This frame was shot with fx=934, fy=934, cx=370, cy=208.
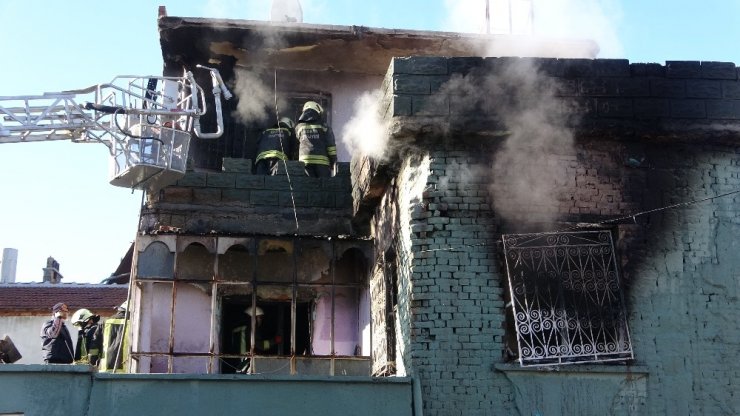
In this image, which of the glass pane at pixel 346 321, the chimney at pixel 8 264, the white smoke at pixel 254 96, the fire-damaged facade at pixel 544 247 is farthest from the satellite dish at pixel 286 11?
the chimney at pixel 8 264

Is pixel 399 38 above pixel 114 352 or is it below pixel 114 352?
above

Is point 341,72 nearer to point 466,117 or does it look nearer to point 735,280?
point 466,117

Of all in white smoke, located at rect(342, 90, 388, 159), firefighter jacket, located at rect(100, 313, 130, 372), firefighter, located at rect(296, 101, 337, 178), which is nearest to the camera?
white smoke, located at rect(342, 90, 388, 159)

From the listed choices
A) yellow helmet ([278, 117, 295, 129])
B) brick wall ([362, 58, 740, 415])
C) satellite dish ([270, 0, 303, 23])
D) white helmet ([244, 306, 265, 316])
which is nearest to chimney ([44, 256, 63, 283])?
satellite dish ([270, 0, 303, 23])

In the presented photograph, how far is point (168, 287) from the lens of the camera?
11680mm

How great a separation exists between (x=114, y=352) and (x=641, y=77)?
7541 millimetres

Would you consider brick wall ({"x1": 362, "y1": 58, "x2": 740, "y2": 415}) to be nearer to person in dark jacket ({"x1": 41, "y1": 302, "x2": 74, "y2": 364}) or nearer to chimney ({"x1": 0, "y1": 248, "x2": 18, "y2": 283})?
person in dark jacket ({"x1": 41, "y1": 302, "x2": 74, "y2": 364})

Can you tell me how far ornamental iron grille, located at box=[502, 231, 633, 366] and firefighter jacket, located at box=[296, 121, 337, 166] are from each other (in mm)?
4591

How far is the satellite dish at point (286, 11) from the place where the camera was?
1650 cm

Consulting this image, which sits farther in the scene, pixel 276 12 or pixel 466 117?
pixel 276 12

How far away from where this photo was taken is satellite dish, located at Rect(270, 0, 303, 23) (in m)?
16.5

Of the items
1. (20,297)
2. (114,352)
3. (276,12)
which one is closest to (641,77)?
(114,352)

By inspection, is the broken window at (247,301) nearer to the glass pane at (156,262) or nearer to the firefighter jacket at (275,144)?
the glass pane at (156,262)

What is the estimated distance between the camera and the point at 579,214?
8.98 m
